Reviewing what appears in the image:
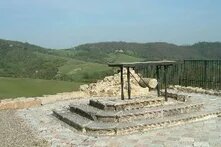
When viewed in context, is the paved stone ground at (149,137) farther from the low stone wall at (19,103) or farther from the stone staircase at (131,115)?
the low stone wall at (19,103)

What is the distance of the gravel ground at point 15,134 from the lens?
33.5 ft

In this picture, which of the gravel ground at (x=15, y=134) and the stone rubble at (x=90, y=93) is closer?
the gravel ground at (x=15, y=134)

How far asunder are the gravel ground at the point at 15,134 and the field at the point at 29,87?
17.2ft

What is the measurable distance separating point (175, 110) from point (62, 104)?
633 cm

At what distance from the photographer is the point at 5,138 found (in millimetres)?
10969

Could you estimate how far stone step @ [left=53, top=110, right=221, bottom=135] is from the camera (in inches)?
436

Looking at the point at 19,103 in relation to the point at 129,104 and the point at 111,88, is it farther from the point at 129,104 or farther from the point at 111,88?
the point at 129,104

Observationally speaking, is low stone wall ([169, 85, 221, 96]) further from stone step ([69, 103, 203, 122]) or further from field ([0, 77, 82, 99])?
field ([0, 77, 82, 99])

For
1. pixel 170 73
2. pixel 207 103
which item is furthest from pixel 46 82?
pixel 207 103

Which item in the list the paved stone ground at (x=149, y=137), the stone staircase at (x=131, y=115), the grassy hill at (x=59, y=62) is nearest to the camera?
the paved stone ground at (x=149, y=137)

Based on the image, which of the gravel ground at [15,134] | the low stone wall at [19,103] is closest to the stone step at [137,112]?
the gravel ground at [15,134]

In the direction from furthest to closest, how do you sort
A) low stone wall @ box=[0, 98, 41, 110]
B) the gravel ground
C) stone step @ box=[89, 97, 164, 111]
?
1. low stone wall @ box=[0, 98, 41, 110]
2. stone step @ box=[89, 97, 164, 111]
3. the gravel ground

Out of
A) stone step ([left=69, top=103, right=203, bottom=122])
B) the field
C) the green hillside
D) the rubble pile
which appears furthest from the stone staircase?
the green hillside

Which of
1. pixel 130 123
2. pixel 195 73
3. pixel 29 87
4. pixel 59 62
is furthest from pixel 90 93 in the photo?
pixel 59 62
